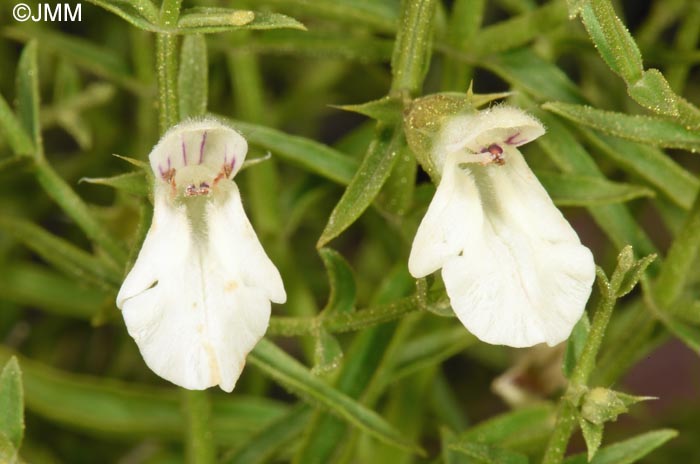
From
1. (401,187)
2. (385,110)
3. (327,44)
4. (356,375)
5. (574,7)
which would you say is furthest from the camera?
(327,44)

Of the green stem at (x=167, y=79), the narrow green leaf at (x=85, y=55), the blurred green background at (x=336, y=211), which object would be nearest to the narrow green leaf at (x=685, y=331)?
the blurred green background at (x=336, y=211)

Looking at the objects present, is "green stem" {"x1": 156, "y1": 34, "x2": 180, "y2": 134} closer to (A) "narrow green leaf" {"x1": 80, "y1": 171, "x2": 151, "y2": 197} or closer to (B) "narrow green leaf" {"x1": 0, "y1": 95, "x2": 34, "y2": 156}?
(A) "narrow green leaf" {"x1": 80, "y1": 171, "x2": 151, "y2": 197}

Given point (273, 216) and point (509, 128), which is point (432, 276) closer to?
point (509, 128)

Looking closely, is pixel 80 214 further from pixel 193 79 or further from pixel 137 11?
pixel 137 11

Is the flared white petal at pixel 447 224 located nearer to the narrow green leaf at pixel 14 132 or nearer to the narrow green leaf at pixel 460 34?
the narrow green leaf at pixel 460 34

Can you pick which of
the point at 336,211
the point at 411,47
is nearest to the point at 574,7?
the point at 411,47
